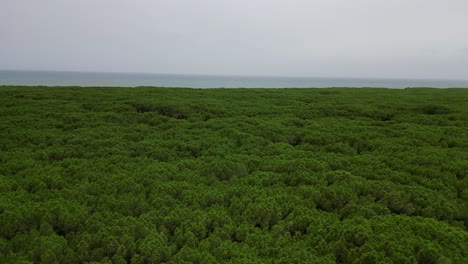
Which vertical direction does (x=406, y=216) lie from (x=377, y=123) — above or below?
below

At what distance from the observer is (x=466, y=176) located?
28.2ft

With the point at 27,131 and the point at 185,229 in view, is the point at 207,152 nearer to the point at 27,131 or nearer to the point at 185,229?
the point at 185,229

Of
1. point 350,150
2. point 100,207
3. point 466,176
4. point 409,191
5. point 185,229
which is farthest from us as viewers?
point 350,150

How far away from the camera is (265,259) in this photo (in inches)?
214

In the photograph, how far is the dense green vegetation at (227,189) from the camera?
569 cm

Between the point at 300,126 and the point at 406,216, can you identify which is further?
the point at 300,126

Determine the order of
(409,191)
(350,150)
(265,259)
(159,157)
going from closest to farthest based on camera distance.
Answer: (265,259), (409,191), (159,157), (350,150)

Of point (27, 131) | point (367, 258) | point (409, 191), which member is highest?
point (27, 131)

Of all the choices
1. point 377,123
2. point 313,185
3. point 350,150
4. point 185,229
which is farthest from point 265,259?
point 377,123

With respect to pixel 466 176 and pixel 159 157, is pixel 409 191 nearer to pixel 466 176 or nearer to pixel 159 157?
pixel 466 176

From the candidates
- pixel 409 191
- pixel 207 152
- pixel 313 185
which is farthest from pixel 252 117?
pixel 409 191

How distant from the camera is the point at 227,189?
7.61 m

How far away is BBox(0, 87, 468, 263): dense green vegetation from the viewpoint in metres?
5.69

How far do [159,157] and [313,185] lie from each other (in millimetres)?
4265
